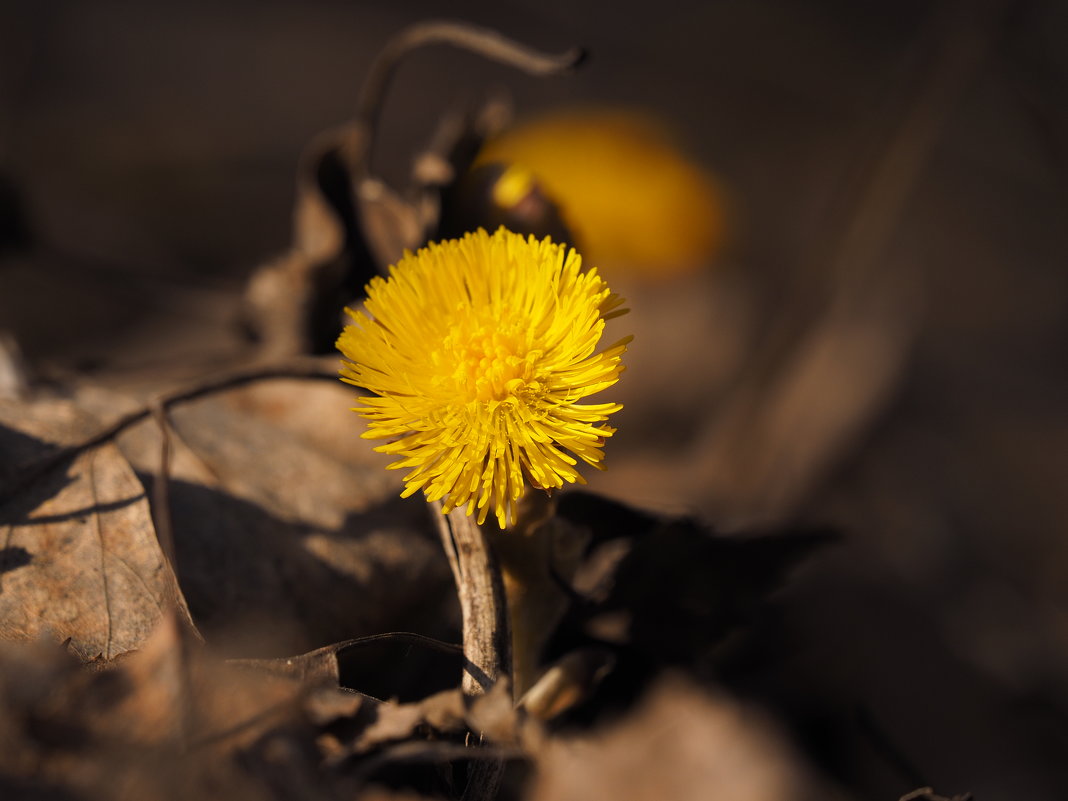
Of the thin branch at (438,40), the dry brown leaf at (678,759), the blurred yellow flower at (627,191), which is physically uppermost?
the thin branch at (438,40)

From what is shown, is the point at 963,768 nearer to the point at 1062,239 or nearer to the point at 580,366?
the point at 580,366

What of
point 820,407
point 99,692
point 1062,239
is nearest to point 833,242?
point 820,407

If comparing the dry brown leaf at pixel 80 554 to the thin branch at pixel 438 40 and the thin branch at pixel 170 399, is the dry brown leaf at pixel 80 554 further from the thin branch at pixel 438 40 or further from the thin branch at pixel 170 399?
the thin branch at pixel 438 40

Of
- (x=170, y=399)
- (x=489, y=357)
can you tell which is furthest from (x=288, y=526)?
(x=489, y=357)

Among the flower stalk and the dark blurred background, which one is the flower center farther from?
the dark blurred background

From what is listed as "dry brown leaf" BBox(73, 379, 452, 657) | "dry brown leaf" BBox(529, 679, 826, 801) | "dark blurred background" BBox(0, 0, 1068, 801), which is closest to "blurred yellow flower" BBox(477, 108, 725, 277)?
"dark blurred background" BBox(0, 0, 1068, 801)

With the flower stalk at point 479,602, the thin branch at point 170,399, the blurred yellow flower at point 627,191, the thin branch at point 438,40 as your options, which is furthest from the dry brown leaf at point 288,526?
the blurred yellow flower at point 627,191
